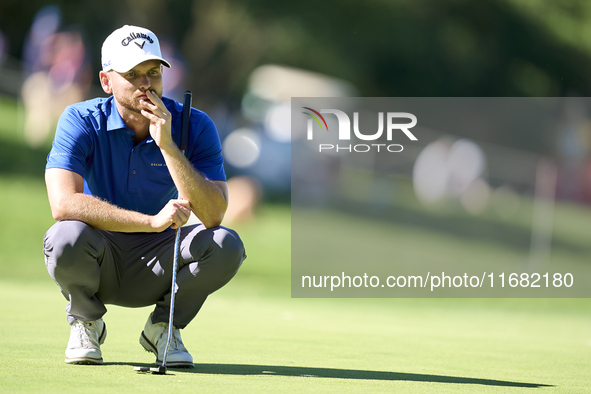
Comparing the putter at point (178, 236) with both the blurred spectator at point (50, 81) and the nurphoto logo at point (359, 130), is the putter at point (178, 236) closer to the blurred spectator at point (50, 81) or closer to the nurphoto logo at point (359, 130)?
the nurphoto logo at point (359, 130)

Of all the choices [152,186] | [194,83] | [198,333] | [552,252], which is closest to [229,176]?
[194,83]

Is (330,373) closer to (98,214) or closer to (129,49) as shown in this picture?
(98,214)

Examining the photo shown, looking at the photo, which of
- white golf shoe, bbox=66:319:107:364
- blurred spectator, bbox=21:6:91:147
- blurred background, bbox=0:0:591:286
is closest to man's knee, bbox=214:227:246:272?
white golf shoe, bbox=66:319:107:364

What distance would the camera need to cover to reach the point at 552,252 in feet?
41.1

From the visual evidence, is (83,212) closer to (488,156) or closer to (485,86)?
(488,156)

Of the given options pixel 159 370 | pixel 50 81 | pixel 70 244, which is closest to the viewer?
pixel 159 370

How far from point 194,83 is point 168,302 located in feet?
59.6

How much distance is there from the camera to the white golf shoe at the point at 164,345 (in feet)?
12.7

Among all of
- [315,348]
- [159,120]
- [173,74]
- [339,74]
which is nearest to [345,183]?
[173,74]

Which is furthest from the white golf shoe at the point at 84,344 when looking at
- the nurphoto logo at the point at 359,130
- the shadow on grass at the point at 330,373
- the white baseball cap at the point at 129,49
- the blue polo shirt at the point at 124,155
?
the nurphoto logo at the point at 359,130

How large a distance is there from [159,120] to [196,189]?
363 mm

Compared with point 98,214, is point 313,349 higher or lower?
lower

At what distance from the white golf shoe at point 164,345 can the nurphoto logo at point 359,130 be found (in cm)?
900

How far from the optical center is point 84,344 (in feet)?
12.6
